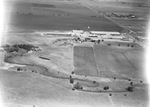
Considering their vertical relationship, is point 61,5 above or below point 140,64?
above

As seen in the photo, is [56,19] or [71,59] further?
[56,19]

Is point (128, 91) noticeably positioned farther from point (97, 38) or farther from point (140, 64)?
point (97, 38)

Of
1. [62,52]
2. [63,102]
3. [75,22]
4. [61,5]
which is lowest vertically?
[63,102]

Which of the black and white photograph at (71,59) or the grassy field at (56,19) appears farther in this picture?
the grassy field at (56,19)

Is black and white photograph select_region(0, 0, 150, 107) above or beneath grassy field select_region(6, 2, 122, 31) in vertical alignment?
beneath

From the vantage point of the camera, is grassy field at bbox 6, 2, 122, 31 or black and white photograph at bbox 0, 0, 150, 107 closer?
black and white photograph at bbox 0, 0, 150, 107

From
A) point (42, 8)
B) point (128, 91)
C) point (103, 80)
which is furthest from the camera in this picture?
point (42, 8)

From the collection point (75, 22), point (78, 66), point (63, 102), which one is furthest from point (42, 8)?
point (63, 102)

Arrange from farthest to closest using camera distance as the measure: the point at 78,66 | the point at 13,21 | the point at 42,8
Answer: the point at 42,8 → the point at 13,21 → the point at 78,66
